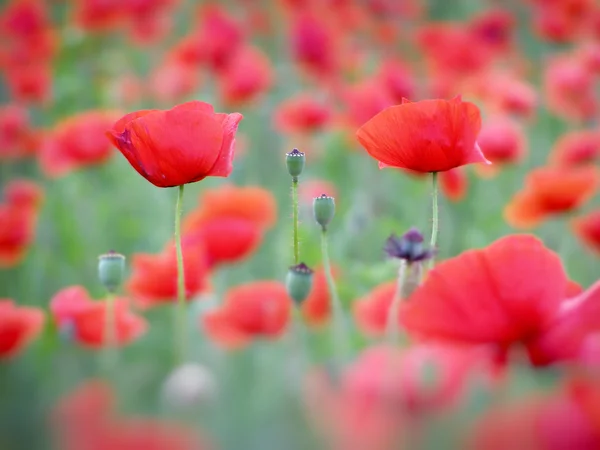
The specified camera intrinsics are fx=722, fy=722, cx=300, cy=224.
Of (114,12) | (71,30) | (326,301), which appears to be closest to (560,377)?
(326,301)

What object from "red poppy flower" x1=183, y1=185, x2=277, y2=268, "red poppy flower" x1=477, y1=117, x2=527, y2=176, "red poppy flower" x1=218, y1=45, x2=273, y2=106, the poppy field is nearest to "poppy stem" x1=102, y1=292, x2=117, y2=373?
the poppy field

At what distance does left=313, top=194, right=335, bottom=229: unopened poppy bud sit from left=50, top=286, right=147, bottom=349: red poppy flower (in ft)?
0.72

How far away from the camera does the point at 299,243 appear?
104cm

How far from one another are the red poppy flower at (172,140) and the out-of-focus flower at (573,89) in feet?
4.32

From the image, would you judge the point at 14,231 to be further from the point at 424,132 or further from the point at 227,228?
the point at 424,132

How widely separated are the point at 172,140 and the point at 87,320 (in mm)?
233

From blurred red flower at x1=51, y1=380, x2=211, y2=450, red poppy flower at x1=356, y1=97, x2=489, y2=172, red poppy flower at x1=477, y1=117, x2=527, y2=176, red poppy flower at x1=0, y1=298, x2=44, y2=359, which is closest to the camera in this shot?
blurred red flower at x1=51, y1=380, x2=211, y2=450

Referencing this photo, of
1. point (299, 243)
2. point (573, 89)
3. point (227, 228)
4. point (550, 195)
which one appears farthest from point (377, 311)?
point (573, 89)

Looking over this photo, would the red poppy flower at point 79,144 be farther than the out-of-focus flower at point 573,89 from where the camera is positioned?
No

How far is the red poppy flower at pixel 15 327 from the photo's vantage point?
2.16 ft

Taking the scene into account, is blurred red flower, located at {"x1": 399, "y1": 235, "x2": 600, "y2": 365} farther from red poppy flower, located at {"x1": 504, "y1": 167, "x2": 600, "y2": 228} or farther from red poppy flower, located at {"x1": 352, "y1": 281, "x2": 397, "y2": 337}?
red poppy flower, located at {"x1": 504, "y1": 167, "x2": 600, "y2": 228}

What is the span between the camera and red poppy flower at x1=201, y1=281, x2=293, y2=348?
2.27ft

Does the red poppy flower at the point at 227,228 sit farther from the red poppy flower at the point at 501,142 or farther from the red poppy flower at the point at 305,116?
the red poppy flower at the point at 305,116

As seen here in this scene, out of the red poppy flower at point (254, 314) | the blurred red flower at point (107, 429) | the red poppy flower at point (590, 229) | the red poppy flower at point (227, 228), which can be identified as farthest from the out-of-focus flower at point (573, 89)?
the blurred red flower at point (107, 429)
